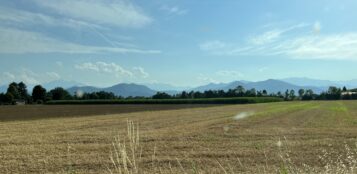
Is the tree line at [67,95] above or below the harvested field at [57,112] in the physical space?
above

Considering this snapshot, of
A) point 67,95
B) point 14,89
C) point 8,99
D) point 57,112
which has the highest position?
point 14,89

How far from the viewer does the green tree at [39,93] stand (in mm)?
155250

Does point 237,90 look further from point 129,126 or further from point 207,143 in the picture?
point 129,126

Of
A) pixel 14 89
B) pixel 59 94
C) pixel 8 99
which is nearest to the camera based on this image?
pixel 8 99

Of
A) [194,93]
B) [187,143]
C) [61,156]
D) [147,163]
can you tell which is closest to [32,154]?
[61,156]

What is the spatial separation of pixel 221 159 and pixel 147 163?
93.9 inches

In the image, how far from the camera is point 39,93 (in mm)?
155250

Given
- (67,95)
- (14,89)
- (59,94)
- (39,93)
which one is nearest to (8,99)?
(39,93)

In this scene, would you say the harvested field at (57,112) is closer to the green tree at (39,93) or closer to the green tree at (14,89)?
the green tree at (39,93)

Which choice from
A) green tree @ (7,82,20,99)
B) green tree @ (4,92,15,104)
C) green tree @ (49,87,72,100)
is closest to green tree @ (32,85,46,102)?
green tree @ (49,87,72,100)

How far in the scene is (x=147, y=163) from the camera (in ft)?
47.9

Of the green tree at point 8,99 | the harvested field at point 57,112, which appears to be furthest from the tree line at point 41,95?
the harvested field at point 57,112

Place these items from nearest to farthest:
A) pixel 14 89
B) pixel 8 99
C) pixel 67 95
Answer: pixel 8 99
pixel 67 95
pixel 14 89

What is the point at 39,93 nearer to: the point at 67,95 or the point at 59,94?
the point at 59,94
